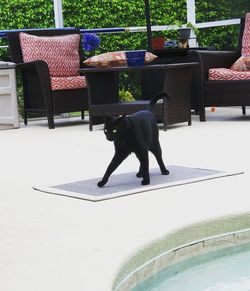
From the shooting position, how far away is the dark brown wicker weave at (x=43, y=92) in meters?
5.97

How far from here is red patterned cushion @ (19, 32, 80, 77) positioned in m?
6.35

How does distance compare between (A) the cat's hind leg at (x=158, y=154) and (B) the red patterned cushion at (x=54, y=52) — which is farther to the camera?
Answer: (B) the red patterned cushion at (x=54, y=52)

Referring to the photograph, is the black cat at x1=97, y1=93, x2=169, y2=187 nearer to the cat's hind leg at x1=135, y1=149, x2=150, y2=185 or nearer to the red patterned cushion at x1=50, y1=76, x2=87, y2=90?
the cat's hind leg at x1=135, y1=149, x2=150, y2=185

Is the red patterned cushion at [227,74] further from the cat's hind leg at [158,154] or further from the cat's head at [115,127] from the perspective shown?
the cat's head at [115,127]

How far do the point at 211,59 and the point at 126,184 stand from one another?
3.23 metres

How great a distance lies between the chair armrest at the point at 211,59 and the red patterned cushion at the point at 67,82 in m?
0.99

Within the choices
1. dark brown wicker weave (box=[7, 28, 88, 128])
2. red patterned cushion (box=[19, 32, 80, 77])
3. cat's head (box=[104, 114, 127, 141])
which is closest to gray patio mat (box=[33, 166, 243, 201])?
cat's head (box=[104, 114, 127, 141])

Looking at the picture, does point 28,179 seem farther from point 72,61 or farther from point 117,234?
point 72,61

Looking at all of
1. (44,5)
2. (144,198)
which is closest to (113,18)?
(44,5)

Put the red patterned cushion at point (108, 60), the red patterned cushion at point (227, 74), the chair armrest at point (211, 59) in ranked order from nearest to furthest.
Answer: the red patterned cushion at point (108, 60) → the red patterned cushion at point (227, 74) → the chair armrest at point (211, 59)

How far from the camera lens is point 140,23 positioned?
8.80 m

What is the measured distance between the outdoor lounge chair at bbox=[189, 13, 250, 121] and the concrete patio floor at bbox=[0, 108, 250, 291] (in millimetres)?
1008

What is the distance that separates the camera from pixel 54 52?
6.41 metres

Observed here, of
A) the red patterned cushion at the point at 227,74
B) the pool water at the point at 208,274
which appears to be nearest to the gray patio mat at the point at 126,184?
the pool water at the point at 208,274
